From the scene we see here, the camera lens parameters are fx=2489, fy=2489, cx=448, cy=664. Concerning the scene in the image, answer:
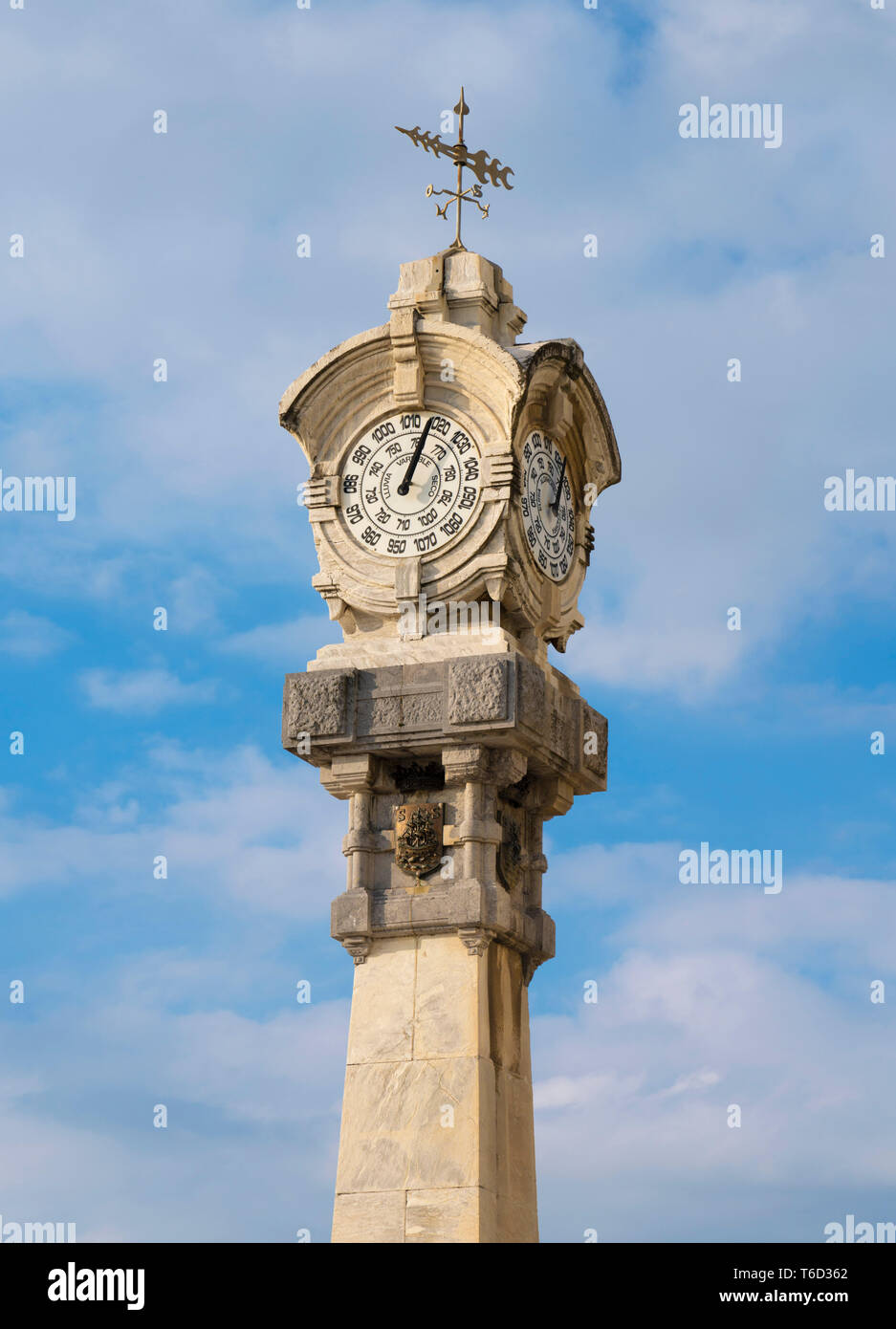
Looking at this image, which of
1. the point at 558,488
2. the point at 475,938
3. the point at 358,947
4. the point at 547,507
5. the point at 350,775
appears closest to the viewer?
the point at 475,938

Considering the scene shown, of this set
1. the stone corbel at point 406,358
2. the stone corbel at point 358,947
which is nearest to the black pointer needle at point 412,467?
the stone corbel at point 406,358

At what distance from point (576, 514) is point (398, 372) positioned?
3295mm

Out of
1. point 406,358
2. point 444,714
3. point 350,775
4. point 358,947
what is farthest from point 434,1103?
point 406,358

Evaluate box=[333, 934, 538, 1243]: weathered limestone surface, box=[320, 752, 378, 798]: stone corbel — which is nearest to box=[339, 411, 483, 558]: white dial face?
box=[320, 752, 378, 798]: stone corbel

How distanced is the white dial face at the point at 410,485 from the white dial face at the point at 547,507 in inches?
32.1

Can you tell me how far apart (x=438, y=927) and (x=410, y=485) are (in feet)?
17.9

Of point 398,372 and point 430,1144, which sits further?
point 398,372

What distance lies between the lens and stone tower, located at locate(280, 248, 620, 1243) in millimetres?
28094

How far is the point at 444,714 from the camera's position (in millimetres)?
28797

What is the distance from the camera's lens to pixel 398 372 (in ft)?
99.2

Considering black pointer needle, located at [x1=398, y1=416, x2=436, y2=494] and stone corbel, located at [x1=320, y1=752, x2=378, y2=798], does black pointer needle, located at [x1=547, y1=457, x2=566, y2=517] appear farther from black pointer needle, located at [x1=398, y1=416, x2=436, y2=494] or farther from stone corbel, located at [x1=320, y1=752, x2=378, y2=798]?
stone corbel, located at [x1=320, y1=752, x2=378, y2=798]

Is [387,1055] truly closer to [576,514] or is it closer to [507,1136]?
[507,1136]

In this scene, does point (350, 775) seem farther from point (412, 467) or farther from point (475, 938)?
point (412, 467)
